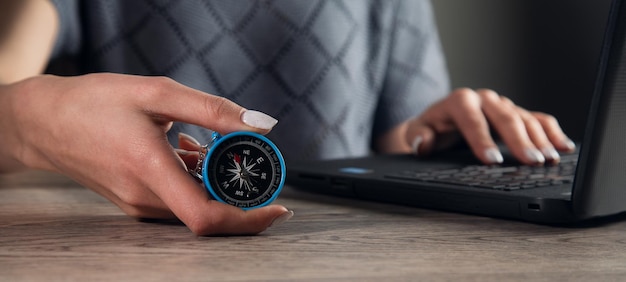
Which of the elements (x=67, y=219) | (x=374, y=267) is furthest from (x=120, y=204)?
(x=374, y=267)

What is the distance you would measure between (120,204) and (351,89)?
37.5 inches

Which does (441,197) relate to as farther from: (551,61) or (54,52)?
(551,61)

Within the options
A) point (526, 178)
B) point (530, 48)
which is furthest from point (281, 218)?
point (530, 48)

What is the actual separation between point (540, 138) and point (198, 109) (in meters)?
0.60

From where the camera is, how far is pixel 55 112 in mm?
767

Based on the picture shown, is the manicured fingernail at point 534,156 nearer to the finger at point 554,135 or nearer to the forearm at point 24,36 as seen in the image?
the finger at point 554,135

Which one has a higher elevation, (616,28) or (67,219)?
(616,28)

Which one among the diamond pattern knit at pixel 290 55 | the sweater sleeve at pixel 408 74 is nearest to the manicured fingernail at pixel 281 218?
the diamond pattern knit at pixel 290 55

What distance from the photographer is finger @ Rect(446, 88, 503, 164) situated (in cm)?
108

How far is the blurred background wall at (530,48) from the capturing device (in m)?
2.78

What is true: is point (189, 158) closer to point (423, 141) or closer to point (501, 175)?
point (501, 175)

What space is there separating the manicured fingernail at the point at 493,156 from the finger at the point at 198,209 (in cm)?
47

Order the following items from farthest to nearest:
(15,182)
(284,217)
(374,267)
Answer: (15,182)
(284,217)
(374,267)

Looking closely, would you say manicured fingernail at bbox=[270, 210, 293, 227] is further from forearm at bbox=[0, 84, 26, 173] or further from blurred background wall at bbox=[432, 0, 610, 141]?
blurred background wall at bbox=[432, 0, 610, 141]
